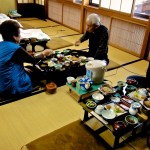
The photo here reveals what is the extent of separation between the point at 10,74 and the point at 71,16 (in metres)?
4.32

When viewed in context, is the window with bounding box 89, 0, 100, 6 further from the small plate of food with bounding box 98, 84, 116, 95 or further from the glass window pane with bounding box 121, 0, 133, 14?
the small plate of food with bounding box 98, 84, 116, 95

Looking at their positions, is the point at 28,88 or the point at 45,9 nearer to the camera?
the point at 28,88

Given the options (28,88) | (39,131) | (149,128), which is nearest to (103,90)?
(149,128)

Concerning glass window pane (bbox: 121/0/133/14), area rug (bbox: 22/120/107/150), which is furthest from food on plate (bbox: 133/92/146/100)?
glass window pane (bbox: 121/0/133/14)

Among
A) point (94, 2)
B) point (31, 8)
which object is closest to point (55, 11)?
point (31, 8)

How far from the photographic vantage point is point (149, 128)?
2.46m

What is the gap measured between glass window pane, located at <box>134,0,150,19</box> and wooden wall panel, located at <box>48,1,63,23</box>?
10.3 feet

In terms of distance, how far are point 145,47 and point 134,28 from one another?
542mm

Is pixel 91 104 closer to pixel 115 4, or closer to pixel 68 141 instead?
pixel 68 141

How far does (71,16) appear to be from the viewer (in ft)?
21.5

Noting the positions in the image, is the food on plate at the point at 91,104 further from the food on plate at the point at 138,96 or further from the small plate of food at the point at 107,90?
the food on plate at the point at 138,96

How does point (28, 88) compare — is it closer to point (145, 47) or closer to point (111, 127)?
point (111, 127)

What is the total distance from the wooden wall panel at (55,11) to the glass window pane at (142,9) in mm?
3129

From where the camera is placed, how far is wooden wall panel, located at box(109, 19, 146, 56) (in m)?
4.62
